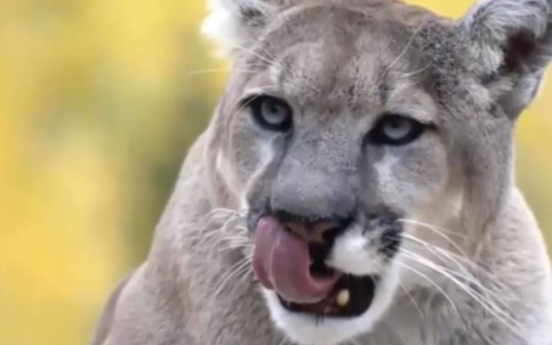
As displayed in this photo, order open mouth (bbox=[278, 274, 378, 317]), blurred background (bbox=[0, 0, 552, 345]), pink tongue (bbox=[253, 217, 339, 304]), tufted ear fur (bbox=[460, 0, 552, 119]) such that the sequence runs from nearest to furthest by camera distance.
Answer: pink tongue (bbox=[253, 217, 339, 304])
open mouth (bbox=[278, 274, 378, 317])
tufted ear fur (bbox=[460, 0, 552, 119])
blurred background (bbox=[0, 0, 552, 345])

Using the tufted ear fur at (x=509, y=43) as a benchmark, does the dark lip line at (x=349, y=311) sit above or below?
below

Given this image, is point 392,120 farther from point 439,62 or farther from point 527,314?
point 527,314

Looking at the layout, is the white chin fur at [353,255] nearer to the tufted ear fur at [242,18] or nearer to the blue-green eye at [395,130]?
the blue-green eye at [395,130]

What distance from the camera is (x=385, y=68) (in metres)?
2.46

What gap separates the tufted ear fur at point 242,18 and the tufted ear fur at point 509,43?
359mm

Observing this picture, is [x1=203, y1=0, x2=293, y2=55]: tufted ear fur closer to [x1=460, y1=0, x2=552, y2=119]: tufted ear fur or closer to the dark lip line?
[x1=460, y1=0, x2=552, y2=119]: tufted ear fur

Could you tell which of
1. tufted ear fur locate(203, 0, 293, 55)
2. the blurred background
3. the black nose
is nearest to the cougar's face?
the black nose

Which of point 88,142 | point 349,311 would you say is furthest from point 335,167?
point 88,142

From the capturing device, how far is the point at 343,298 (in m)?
2.43

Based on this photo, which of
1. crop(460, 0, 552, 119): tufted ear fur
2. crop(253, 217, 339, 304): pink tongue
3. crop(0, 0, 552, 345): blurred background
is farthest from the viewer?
crop(0, 0, 552, 345): blurred background

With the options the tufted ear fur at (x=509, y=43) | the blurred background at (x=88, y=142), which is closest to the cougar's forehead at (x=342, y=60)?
the tufted ear fur at (x=509, y=43)

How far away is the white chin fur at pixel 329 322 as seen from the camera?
241 cm

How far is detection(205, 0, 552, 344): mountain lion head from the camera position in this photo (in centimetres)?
233

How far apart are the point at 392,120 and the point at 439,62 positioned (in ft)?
0.50
